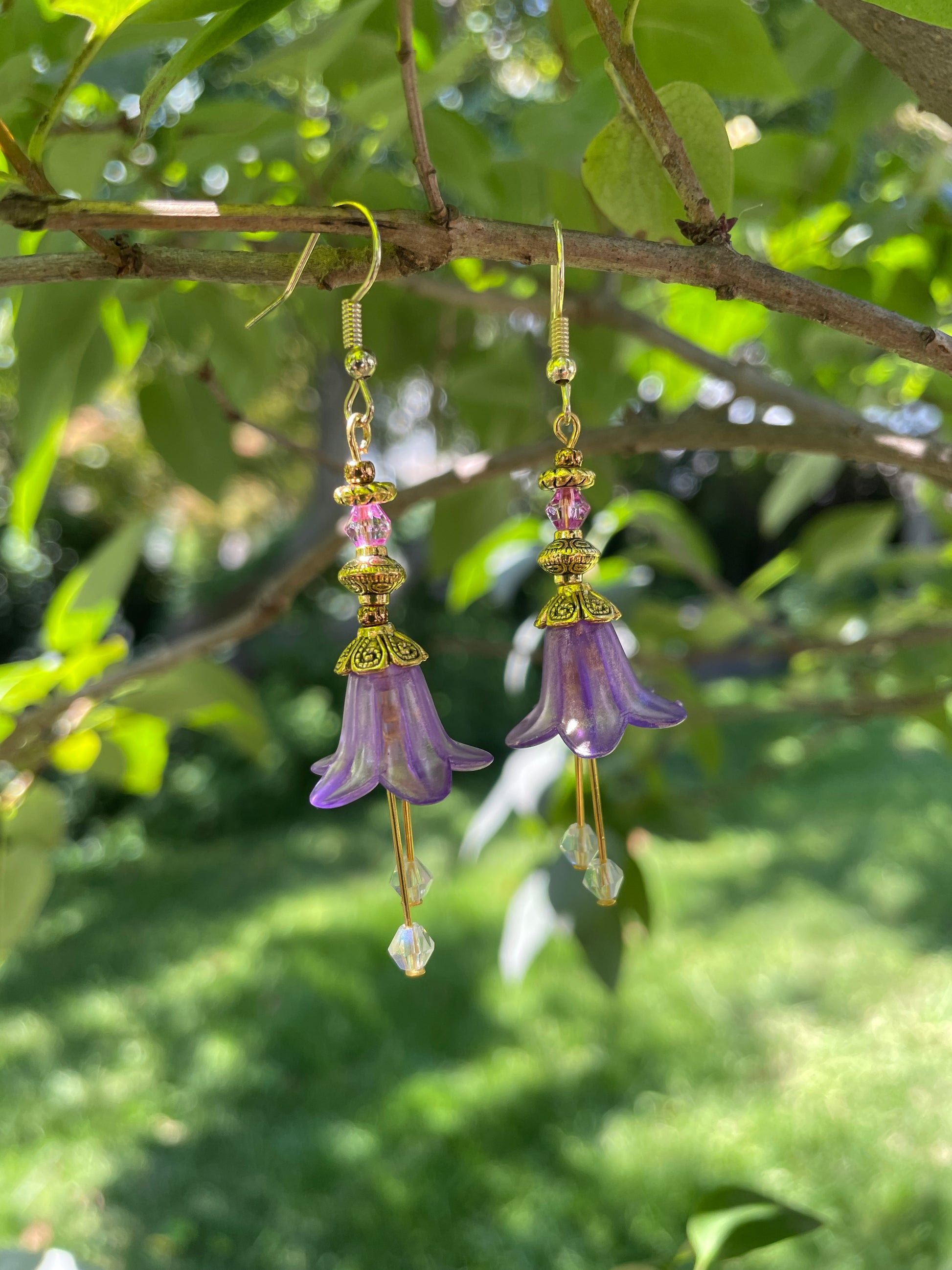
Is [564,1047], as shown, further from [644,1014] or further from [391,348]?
[391,348]

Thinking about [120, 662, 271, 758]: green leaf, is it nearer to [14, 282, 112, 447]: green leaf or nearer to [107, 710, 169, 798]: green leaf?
[107, 710, 169, 798]: green leaf

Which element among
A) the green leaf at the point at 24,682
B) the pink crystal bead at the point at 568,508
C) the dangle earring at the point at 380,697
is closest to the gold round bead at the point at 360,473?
the dangle earring at the point at 380,697

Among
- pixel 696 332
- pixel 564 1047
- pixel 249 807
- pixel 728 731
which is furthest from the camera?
pixel 728 731

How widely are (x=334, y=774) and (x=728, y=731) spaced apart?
15.0ft

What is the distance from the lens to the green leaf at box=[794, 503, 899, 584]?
52.6 inches

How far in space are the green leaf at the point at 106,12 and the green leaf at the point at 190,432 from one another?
2.05 ft

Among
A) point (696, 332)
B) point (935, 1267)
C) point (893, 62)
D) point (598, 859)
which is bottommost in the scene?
point (935, 1267)

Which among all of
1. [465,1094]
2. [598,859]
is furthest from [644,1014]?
[598,859]

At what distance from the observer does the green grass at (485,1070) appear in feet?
6.23

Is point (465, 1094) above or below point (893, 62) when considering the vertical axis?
below

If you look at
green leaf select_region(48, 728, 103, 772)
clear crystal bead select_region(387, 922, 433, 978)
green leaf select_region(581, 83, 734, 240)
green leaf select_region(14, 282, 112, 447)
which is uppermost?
green leaf select_region(14, 282, 112, 447)

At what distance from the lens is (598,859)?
1.89 ft

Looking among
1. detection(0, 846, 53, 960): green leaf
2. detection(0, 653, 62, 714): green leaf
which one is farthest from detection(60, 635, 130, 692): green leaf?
detection(0, 846, 53, 960): green leaf

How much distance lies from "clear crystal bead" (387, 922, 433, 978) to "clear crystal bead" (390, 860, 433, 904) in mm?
20
